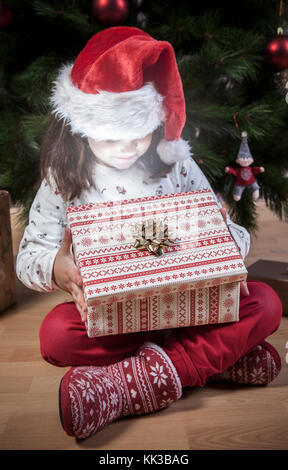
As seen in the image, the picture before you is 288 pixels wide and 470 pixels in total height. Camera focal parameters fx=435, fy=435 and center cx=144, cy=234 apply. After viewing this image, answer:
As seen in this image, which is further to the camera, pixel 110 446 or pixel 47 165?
pixel 47 165

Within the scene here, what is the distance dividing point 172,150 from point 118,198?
96 millimetres

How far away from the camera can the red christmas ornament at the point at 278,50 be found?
66cm

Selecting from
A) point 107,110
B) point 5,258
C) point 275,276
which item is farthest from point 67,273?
point 275,276

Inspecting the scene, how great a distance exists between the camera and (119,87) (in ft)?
1.70

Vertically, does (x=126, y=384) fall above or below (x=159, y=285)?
below

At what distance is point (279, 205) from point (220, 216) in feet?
1.35

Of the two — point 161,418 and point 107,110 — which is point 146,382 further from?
point 107,110

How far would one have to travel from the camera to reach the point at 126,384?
526 mm

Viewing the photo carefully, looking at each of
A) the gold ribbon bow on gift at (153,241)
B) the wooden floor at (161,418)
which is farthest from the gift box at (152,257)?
the wooden floor at (161,418)

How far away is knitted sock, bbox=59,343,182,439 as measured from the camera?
0.47 m

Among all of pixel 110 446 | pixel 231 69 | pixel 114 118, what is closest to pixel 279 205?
pixel 231 69

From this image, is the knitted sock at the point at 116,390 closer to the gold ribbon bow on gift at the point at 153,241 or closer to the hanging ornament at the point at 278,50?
the gold ribbon bow on gift at the point at 153,241

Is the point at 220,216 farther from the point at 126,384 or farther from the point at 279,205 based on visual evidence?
the point at 279,205

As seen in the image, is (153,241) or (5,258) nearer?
(153,241)
